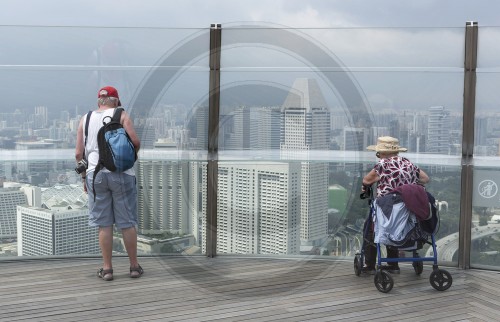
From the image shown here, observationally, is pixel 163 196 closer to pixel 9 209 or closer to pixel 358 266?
pixel 9 209

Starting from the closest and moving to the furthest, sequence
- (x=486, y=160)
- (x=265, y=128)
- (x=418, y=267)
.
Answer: (x=418, y=267), (x=486, y=160), (x=265, y=128)

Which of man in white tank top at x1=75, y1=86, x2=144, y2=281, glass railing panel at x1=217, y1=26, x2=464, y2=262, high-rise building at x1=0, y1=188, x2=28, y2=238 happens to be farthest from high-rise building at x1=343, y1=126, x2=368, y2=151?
high-rise building at x1=0, y1=188, x2=28, y2=238

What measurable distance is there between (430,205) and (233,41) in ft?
7.42

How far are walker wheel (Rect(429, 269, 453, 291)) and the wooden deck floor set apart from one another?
1.9 inches

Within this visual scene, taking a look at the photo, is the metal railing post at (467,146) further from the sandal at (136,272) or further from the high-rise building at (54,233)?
the high-rise building at (54,233)

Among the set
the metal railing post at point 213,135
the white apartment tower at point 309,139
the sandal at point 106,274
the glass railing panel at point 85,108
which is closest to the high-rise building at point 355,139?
the white apartment tower at point 309,139

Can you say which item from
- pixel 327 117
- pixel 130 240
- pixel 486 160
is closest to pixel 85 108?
pixel 130 240

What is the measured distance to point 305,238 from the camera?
5.75 meters

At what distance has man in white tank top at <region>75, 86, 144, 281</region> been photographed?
187 inches

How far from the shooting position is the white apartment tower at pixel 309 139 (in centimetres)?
556

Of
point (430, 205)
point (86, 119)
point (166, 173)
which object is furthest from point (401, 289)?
point (86, 119)

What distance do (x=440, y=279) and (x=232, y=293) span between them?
1.53 m

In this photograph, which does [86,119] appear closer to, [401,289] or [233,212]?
[233,212]

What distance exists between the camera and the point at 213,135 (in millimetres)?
5637
